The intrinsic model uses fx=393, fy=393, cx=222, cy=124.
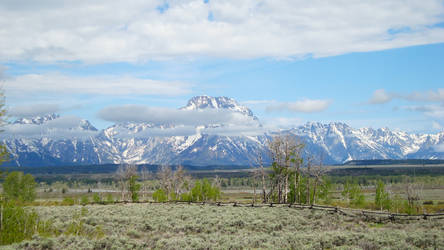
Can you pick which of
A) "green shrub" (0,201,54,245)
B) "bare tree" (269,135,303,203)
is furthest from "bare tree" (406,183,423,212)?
"green shrub" (0,201,54,245)

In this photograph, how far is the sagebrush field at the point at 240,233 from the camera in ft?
69.4

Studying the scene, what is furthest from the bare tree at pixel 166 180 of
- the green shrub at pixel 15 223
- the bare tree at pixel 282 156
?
the green shrub at pixel 15 223

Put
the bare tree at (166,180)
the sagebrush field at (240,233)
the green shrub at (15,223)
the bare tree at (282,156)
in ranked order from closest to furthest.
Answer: the green shrub at (15,223) → the sagebrush field at (240,233) → the bare tree at (282,156) → the bare tree at (166,180)

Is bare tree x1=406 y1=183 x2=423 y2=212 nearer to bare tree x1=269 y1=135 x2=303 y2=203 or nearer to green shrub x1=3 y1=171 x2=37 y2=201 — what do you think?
bare tree x1=269 y1=135 x2=303 y2=203

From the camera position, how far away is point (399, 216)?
35812mm

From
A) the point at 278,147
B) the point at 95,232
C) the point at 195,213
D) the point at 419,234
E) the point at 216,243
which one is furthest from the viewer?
the point at 278,147

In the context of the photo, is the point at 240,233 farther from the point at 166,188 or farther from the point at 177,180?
the point at 177,180

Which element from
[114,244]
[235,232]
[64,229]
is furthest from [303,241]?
[64,229]

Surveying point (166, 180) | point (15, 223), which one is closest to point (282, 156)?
point (166, 180)

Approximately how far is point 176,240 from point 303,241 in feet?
23.4

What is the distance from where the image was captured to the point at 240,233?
26.3 meters

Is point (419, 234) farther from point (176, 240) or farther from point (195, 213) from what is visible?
point (195, 213)

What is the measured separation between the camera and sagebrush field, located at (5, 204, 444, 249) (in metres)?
21.1

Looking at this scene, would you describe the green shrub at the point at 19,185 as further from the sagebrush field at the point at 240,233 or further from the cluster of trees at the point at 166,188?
the sagebrush field at the point at 240,233
